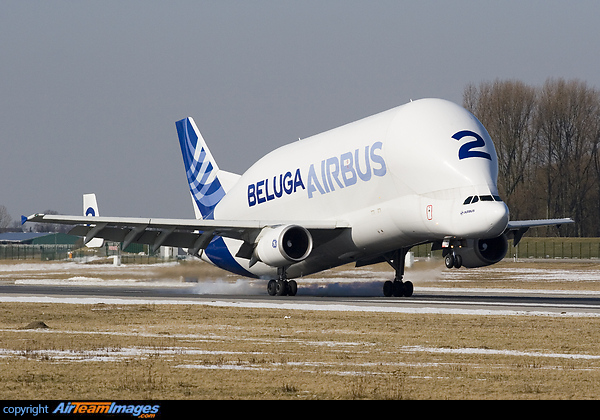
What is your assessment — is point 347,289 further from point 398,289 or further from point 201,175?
point 201,175

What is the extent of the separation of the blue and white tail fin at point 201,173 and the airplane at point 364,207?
3136mm

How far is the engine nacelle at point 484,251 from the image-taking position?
1409 inches

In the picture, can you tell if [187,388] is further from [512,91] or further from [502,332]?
[512,91]

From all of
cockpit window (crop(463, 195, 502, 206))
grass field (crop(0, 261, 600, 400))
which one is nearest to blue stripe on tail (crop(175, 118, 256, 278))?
cockpit window (crop(463, 195, 502, 206))

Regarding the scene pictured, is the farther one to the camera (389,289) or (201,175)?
(201,175)

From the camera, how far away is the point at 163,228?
38.1m

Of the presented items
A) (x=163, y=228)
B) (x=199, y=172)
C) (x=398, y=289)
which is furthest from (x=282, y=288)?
(x=199, y=172)

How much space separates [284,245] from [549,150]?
279 ft

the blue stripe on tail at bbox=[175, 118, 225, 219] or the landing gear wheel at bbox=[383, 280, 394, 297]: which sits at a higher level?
the blue stripe on tail at bbox=[175, 118, 225, 219]

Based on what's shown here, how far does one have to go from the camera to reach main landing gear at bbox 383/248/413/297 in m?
37.7

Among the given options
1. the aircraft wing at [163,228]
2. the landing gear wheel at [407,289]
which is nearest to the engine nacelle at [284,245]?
the aircraft wing at [163,228]

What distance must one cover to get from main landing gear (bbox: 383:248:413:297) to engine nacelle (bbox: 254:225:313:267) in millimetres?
3930
